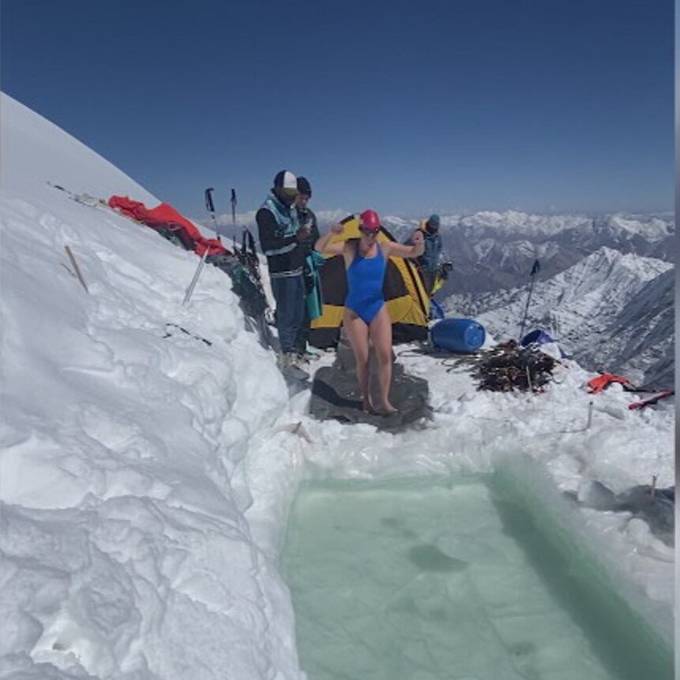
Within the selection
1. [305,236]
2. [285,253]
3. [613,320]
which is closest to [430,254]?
[305,236]

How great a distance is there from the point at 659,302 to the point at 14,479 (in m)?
110

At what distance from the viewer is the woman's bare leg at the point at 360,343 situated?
22.0 ft

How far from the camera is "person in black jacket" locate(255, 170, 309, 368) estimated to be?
→ 24.4 ft

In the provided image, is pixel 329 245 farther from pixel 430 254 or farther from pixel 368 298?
pixel 430 254

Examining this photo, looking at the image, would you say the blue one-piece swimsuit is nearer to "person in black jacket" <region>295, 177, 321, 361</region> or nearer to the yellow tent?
"person in black jacket" <region>295, 177, 321, 361</region>

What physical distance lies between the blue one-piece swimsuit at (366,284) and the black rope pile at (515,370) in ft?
6.35

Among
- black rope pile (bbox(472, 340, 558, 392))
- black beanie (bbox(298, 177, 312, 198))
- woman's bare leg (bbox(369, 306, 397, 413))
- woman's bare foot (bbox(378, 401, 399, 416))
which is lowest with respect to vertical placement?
woman's bare foot (bbox(378, 401, 399, 416))

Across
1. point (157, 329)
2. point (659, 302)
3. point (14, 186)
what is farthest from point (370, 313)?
point (659, 302)

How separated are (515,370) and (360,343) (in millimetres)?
2195

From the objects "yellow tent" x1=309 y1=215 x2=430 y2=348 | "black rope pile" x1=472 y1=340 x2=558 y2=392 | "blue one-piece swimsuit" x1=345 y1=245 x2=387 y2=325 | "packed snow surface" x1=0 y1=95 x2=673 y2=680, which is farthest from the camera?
"yellow tent" x1=309 y1=215 x2=430 y2=348

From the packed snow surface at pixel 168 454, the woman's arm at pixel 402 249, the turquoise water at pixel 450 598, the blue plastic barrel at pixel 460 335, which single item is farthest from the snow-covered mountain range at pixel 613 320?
the turquoise water at pixel 450 598

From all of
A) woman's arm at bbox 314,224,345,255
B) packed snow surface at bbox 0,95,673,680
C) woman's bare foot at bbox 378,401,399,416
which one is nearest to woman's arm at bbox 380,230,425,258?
woman's arm at bbox 314,224,345,255

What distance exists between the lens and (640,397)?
7094 mm

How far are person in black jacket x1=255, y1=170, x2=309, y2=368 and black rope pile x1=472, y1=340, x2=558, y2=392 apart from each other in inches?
102
